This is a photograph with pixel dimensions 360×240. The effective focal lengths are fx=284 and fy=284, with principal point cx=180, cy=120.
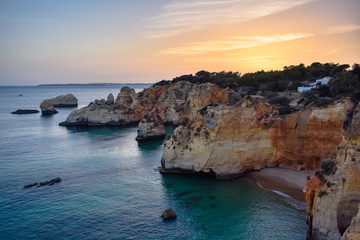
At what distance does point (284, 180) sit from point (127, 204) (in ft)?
44.4

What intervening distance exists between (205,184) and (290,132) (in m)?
9.43

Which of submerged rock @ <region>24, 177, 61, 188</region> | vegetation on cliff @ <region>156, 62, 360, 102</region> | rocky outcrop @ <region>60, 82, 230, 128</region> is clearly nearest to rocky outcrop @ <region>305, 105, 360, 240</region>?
submerged rock @ <region>24, 177, 61, 188</region>

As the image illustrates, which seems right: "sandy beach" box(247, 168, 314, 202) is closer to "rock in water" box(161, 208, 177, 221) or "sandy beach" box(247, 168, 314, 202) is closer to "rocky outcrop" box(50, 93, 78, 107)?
"rock in water" box(161, 208, 177, 221)

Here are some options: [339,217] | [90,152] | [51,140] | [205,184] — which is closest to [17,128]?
[51,140]

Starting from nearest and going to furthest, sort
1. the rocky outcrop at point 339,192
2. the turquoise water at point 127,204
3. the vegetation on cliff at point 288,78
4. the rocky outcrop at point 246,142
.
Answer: the rocky outcrop at point 339,192 < the turquoise water at point 127,204 < the rocky outcrop at point 246,142 < the vegetation on cliff at point 288,78

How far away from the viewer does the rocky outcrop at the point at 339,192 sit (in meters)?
12.9

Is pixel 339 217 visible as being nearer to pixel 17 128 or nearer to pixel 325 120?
pixel 325 120

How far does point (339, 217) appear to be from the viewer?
1297 cm

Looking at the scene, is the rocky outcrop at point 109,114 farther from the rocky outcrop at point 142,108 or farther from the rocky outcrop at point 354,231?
the rocky outcrop at point 354,231

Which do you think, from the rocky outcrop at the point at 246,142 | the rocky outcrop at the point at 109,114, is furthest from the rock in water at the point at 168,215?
the rocky outcrop at the point at 109,114

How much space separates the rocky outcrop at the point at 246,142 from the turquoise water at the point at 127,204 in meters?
1.74

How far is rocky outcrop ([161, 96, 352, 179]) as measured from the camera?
85.1ft

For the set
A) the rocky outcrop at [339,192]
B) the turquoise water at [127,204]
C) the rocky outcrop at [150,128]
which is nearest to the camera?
the rocky outcrop at [339,192]

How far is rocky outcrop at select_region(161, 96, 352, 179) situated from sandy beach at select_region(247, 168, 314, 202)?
82cm
